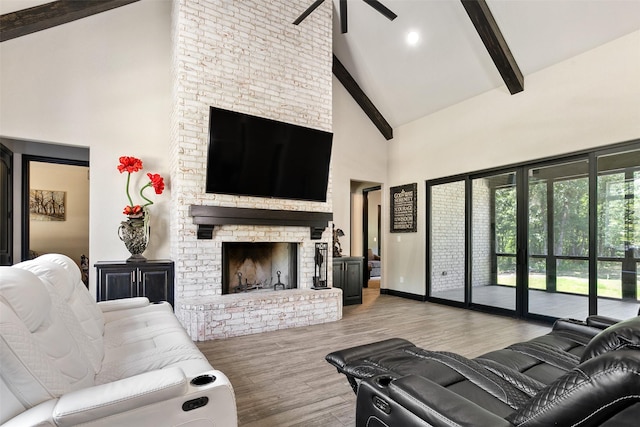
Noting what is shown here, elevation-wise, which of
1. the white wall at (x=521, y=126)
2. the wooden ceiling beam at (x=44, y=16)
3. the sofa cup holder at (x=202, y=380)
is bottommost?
the sofa cup holder at (x=202, y=380)

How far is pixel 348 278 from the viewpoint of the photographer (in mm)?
5734

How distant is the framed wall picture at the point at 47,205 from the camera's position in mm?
5742

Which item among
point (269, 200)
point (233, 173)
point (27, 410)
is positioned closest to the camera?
point (27, 410)

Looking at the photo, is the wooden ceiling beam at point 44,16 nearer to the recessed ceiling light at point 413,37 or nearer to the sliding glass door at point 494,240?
the recessed ceiling light at point 413,37

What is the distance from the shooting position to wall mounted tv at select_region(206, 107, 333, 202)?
13.2 feet

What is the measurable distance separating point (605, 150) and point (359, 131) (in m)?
3.91

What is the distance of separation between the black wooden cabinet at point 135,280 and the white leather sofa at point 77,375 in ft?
6.55

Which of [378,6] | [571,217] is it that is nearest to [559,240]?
[571,217]

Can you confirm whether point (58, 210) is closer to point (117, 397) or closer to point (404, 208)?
point (117, 397)

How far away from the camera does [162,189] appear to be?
14.2 ft

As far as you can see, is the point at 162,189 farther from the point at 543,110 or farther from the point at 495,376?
the point at 543,110

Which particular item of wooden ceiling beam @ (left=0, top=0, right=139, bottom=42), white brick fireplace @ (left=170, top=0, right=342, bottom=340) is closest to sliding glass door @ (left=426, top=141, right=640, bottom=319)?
white brick fireplace @ (left=170, top=0, right=342, bottom=340)

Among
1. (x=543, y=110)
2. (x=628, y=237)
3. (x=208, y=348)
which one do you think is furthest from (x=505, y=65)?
(x=208, y=348)

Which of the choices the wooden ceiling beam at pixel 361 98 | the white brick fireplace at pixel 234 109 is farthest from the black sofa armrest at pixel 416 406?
the wooden ceiling beam at pixel 361 98
